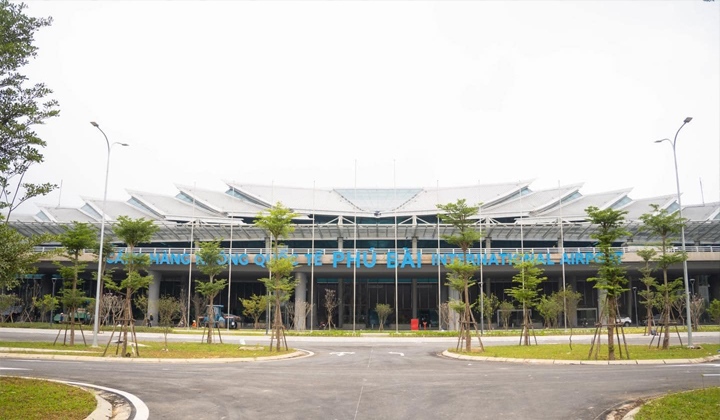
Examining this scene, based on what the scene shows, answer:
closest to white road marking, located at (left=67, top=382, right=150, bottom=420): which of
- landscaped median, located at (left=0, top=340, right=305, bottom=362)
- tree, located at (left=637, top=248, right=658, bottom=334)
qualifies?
landscaped median, located at (left=0, top=340, right=305, bottom=362)

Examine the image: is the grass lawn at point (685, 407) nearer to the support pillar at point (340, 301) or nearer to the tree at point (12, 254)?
the tree at point (12, 254)

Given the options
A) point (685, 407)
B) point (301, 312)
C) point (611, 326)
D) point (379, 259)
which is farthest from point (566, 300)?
point (685, 407)

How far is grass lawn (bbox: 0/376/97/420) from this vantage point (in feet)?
35.3

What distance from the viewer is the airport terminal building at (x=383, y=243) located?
2120 inches

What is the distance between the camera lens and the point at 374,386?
1551 centimetres

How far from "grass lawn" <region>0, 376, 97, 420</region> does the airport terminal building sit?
3359cm

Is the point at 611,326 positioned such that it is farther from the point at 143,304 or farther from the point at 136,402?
the point at 143,304

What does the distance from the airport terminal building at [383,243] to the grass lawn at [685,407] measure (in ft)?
121

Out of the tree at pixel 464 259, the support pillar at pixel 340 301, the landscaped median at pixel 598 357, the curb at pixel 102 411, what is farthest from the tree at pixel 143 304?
the curb at pixel 102 411

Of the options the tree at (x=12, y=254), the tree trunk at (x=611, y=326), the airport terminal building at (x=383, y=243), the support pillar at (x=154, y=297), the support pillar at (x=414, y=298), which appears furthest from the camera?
the support pillar at (x=414, y=298)

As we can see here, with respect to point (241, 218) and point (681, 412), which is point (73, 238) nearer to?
point (681, 412)

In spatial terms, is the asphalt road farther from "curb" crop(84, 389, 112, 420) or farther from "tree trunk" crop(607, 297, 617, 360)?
"tree trunk" crop(607, 297, 617, 360)

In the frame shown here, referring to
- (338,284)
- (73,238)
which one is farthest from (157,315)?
(73,238)

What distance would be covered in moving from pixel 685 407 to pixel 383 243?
187 ft
